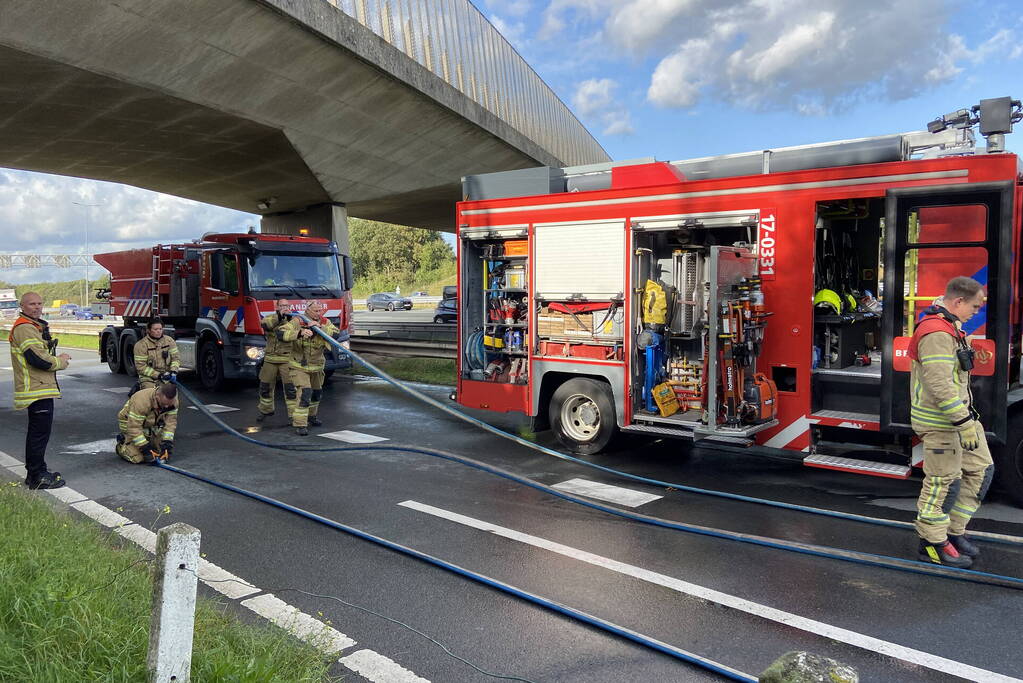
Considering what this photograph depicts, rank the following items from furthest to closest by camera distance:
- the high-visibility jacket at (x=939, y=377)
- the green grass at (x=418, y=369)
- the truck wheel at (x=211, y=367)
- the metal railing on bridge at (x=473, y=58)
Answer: the metal railing on bridge at (x=473, y=58), the green grass at (x=418, y=369), the truck wheel at (x=211, y=367), the high-visibility jacket at (x=939, y=377)

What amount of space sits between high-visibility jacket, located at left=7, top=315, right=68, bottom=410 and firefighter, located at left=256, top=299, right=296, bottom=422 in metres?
3.21

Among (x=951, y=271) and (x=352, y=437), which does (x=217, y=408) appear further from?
(x=951, y=271)

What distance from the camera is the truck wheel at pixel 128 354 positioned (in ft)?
53.4

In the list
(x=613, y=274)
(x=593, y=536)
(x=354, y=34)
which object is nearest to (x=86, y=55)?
(x=354, y=34)

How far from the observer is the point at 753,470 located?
24.6ft

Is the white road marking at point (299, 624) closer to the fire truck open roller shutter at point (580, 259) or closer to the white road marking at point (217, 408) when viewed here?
the fire truck open roller shutter at point (580, 259)

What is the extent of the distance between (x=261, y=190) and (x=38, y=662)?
18987 millimetres

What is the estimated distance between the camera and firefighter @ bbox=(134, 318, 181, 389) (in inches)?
348

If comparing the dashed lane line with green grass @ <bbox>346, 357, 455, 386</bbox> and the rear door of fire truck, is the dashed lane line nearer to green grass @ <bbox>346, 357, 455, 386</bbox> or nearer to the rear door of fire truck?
the rear door of fire truck

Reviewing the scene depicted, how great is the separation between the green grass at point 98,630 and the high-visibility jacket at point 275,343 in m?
5.61

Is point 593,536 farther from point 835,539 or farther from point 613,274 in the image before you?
point 613,274

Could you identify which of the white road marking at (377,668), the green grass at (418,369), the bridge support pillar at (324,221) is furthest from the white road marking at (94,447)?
the bridge support pillar at (324,221)

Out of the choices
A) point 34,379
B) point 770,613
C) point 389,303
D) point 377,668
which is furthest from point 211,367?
point 389,303

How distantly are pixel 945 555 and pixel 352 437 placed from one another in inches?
259
